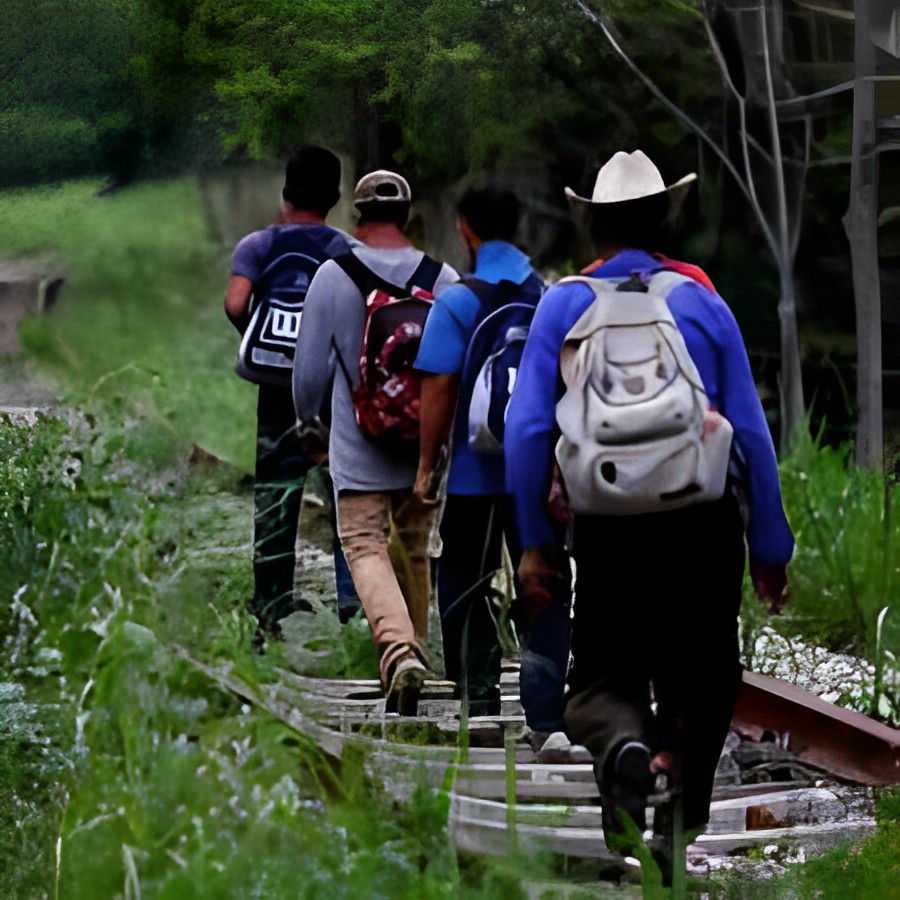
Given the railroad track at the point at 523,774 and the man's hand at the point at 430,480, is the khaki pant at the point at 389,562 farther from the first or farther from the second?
the railroad track at the point at 523,774

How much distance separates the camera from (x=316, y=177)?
210 inches

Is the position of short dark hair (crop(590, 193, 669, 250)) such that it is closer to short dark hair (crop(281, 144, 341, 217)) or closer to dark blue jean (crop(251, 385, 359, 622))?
short dark hair (crop(281, 144, 341, 217))

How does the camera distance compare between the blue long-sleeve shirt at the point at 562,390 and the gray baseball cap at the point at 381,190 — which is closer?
the blue long-sleeve shirt at the point at 562,390

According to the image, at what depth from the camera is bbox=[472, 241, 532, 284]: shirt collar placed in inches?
207

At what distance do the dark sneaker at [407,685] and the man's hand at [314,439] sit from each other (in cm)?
73

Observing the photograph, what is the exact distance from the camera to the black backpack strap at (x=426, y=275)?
5.32 m

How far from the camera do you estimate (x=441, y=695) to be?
208 inches

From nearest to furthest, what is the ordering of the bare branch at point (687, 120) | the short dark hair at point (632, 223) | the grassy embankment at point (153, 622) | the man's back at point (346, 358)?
the short dark hair at point (632, 223), the grassy embankment at point (153, 622), the man's back at point (346, 358), the bare branch at point (687, 120)

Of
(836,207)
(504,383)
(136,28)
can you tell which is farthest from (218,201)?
(836,207)

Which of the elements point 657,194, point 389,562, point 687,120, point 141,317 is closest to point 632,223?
point 657,194

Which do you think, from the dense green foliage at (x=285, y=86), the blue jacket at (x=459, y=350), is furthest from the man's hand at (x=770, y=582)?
the dense green foliage at (x=285, y=86)

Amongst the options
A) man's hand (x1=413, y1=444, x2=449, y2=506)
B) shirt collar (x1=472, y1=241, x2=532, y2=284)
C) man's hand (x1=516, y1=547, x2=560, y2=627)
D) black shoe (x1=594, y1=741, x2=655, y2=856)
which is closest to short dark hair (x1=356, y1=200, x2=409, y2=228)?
shirt collar (x1=472, y1=241, x2=532, y2=284)

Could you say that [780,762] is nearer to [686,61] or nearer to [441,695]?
[441,695]

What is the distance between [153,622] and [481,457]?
1218mm
